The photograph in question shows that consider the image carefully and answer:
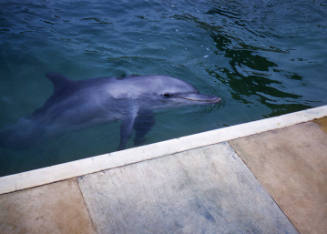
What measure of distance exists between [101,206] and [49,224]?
18.0 inches

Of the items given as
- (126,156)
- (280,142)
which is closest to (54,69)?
(126,156)

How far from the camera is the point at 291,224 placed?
2.62 metres

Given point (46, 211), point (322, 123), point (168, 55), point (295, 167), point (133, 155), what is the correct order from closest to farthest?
point (46, 211)
point (133, 155)
point (295, 167)
point (322, 123)
point (168, 55)

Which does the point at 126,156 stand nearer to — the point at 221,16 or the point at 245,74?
the point at 245,74

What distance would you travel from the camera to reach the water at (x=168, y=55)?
5.04 metres

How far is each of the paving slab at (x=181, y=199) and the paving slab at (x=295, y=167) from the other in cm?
16

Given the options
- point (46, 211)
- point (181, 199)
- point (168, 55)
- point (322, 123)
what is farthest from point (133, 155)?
point (168, 55)

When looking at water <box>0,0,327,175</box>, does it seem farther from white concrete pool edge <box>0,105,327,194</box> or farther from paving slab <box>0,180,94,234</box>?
paving slab <box>0,180,94,234</box>

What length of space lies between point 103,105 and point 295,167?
3.25 meters

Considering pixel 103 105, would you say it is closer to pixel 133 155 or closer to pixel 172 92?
pixel 172 92

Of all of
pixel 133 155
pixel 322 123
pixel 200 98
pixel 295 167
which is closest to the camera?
pixel 133 155

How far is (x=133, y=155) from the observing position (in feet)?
9.96

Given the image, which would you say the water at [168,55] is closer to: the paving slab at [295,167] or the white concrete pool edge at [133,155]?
the white concrete pool edge at [133,155]

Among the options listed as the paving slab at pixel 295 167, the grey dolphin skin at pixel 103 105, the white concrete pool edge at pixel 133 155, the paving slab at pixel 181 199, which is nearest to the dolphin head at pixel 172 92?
the grey dolphin skin at pixel 103 105
